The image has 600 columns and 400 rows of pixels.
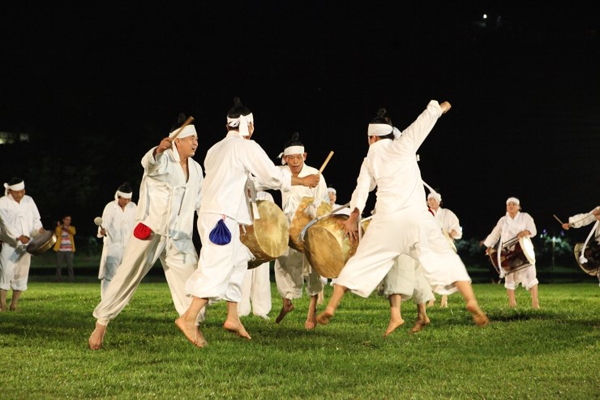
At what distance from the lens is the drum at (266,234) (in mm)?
9430

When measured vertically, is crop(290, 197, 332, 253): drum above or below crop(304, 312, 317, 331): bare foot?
above

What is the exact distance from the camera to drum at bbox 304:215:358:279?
32.7ft

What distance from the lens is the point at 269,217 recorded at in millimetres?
9625

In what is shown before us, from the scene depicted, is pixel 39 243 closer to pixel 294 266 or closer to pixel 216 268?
pixel 294 266

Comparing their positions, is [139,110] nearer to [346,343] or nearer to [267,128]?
[267,128]

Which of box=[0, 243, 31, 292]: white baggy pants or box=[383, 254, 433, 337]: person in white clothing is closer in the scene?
box=[383, 254, 433, 337]: person in white clothing

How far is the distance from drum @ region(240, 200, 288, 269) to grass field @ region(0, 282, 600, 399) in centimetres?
88

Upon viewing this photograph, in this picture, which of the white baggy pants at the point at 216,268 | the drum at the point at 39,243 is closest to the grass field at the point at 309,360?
the white baggy pants at the point at 216,268

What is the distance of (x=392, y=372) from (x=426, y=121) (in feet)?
9.62

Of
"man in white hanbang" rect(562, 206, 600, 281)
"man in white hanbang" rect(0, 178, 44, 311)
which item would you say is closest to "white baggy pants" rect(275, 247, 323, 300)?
"man in white hanbang" rect(0, 178, 44, 311)

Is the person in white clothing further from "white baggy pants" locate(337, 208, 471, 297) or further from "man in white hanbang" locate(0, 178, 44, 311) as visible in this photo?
"man in white hanbang" locate(0, 178, 44, 311)

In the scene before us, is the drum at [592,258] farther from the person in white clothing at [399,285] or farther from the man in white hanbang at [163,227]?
the man in white hanbang at [163,227]

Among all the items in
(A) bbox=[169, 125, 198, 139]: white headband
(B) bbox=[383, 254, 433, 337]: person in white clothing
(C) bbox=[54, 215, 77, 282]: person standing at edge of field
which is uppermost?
(A) bbox=[169, 125, 198, 139]: white headband

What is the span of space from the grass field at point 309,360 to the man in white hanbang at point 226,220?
17.5 inches
